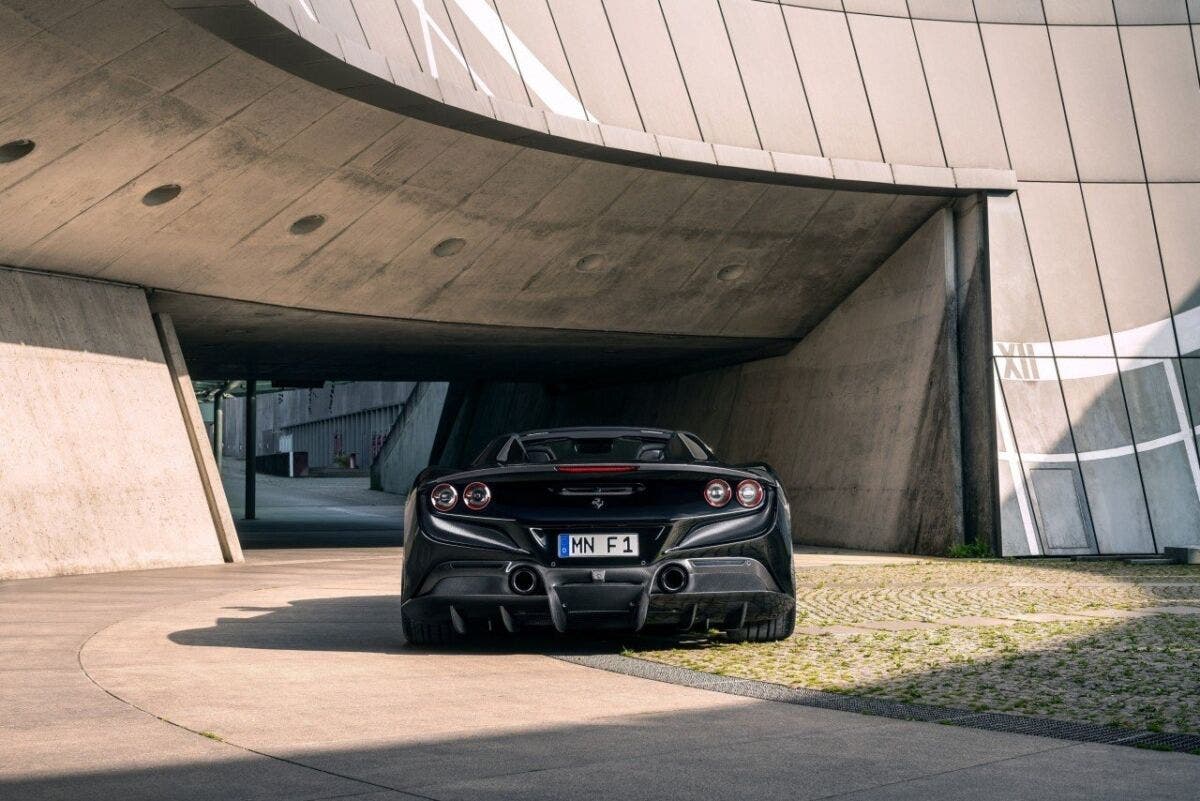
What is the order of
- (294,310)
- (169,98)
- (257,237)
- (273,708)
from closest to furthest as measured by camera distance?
(273,708) → (169,98) → (257,237) → (294,310)

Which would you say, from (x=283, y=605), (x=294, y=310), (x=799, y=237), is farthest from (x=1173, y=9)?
(x=283, y=605)

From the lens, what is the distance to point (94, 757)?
436 cm

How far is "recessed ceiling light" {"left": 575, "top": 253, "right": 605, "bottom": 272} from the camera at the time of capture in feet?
63.9

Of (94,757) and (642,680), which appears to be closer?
(94,757)

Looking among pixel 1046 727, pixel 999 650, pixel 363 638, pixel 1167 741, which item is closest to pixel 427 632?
pixel 363 638

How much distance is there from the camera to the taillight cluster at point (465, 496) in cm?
706

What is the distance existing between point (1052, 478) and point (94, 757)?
16277mm

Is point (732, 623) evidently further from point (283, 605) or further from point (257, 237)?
point (257, 237)

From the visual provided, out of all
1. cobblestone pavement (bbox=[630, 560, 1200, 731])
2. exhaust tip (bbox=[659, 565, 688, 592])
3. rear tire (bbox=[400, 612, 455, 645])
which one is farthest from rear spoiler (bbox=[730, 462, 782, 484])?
rear tire (bbox=[400, 612, 455, 645])

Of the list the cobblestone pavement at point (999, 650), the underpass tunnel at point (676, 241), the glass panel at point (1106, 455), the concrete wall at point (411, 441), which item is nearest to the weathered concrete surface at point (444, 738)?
the cobblestone pavement at point (999, 650)

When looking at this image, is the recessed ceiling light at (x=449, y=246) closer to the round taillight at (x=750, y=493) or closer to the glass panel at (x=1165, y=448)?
the glass panel at (x=1165, y=448)

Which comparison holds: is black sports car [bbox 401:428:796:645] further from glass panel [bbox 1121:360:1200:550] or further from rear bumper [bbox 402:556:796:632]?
glass panel [bbox 1121:360:1200:550]

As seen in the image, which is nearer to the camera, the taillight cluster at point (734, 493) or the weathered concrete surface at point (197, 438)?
the taillight cluster at point (734, 493)

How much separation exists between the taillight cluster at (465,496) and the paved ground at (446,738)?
2.62 ft
